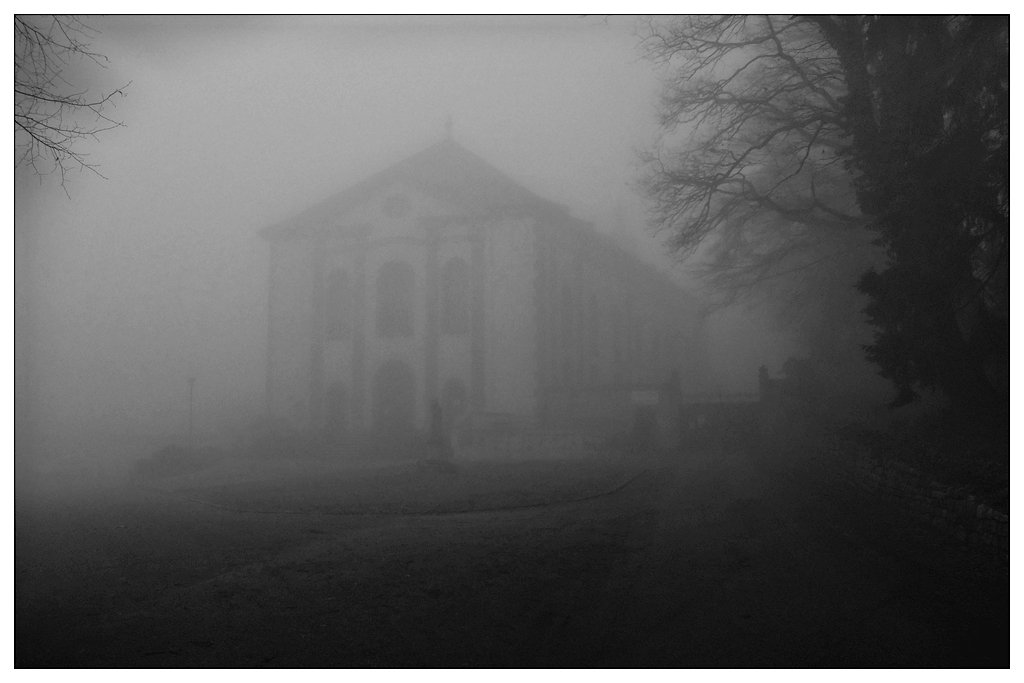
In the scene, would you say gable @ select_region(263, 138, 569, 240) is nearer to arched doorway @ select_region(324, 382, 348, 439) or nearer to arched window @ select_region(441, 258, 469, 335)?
arched window @ select_region(441, 258, 469, 335)

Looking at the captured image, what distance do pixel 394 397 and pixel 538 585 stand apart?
4.19ft

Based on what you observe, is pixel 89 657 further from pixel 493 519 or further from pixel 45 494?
pixel 493 519

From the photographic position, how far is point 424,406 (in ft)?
11.5

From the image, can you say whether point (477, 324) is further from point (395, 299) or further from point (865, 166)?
point (865, 166)

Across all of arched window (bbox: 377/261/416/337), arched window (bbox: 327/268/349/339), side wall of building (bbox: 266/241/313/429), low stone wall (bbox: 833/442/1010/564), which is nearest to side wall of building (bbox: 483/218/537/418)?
arched window (bbox: 377/261/416/337)

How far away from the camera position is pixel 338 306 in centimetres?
359

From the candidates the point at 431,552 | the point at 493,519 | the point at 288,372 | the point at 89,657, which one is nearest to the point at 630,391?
the point at 493,519

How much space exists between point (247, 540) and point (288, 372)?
3.04 feet

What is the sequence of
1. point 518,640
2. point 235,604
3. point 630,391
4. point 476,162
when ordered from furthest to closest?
point 476,162, point 630,391, point 235,604, point 518,640

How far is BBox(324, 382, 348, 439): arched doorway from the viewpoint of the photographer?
356 cm

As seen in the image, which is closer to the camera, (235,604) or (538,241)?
(235,604)

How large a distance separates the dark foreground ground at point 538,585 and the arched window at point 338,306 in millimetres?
981

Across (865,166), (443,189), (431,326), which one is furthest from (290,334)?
(865,166)

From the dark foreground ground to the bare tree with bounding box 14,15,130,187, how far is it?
6.46ft
